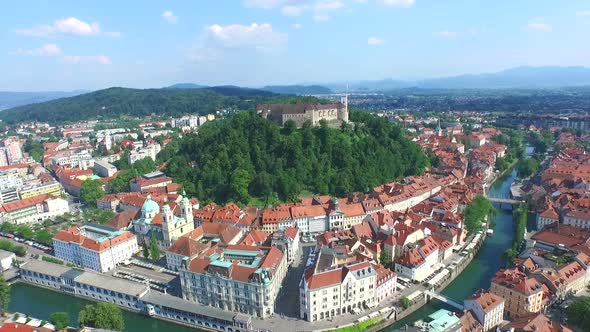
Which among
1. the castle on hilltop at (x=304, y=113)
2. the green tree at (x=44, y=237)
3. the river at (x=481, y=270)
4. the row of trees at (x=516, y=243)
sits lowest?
the river at (x=481, y=270)

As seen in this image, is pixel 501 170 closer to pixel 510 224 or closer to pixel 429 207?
pixel 510 224

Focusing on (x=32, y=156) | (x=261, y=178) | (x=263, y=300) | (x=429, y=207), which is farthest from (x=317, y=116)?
(x=32, y=156)

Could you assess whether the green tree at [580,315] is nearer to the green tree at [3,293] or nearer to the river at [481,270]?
the river at [481,270]

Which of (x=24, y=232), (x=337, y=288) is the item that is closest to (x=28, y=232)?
(x=24, y=232)

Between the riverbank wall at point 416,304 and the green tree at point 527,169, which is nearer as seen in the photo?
the riverbank wall at point 416,304

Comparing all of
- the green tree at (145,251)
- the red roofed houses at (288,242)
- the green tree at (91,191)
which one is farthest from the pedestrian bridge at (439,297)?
the green tree at (91,191)

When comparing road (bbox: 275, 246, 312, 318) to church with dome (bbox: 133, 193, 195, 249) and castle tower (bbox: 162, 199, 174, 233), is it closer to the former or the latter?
church with dome (bbox: 133, 193, 195, 249)
